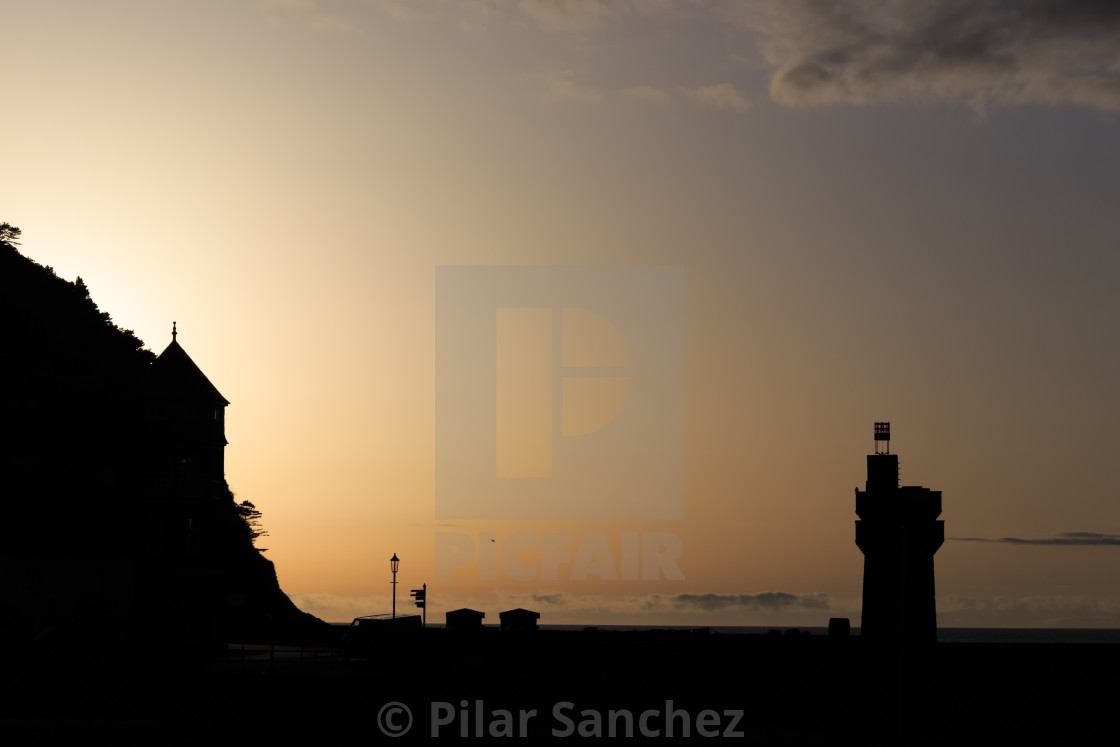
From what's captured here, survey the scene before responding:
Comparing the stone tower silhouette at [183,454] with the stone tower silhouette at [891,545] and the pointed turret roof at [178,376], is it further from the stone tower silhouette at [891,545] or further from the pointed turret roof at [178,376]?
the stone tower silhouette at [891,545]


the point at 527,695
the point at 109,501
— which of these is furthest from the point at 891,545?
the point at 109,501

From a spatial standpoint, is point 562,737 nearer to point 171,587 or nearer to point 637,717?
point 637,717

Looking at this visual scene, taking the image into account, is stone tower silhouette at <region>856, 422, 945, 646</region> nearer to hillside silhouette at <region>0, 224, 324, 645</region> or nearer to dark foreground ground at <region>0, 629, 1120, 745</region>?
dark foreground ground at <region>0, 629, 1120, 745</region>

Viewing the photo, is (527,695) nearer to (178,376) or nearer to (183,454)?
(183,454)

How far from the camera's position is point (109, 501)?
75.4 meters

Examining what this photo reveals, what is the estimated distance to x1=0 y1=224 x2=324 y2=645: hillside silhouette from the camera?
6725cm

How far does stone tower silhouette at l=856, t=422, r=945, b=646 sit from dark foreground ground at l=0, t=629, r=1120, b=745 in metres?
2.53

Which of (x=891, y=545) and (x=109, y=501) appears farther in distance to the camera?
(x=891, y=545)

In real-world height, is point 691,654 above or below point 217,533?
below

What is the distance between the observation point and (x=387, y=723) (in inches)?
1209

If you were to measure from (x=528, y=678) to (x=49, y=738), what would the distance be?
27.7 m

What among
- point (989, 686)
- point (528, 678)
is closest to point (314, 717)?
point (528, 678)

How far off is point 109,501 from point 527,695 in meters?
45.2

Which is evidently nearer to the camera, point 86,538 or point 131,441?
point 86,538
